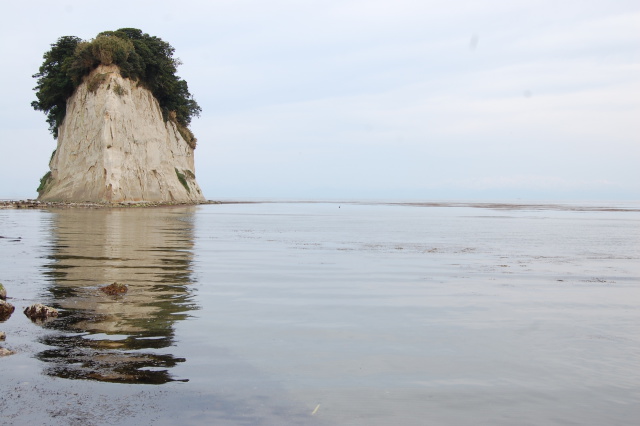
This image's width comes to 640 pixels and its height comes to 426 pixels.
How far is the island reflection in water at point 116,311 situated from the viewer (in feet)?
19.1

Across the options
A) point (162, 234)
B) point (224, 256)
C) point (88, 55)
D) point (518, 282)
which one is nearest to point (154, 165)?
point (88, 55)

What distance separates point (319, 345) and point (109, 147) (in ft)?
188

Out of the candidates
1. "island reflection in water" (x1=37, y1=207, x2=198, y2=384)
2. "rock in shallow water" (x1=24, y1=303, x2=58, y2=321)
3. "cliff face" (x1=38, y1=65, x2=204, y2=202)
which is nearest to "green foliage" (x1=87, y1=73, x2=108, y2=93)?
"cliff face" (x1=38, y1=65, x2=204, y2=202)

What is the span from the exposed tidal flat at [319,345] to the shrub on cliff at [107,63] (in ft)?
172

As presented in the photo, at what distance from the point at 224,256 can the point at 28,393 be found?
12.0 meters

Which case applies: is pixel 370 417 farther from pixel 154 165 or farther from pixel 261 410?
pixel 154 165

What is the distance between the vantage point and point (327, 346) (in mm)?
6988

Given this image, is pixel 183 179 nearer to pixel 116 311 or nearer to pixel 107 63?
pixel 107 63

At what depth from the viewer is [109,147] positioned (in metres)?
59.6

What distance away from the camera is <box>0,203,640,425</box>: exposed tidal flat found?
16.2 ft

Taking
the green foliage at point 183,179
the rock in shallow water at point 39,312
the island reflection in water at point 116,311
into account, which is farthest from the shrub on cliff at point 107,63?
the rock in shallow water at point 39,312

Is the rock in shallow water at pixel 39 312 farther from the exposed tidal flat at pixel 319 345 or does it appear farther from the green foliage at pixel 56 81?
the green foliage at pixel 56 81

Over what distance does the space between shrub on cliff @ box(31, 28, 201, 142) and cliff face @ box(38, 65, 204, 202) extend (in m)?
1.30

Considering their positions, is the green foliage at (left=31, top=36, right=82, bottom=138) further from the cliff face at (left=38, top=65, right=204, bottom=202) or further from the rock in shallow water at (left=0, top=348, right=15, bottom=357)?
the rock in shallow water at (left=0, top=348, right=15, bottom=357)
